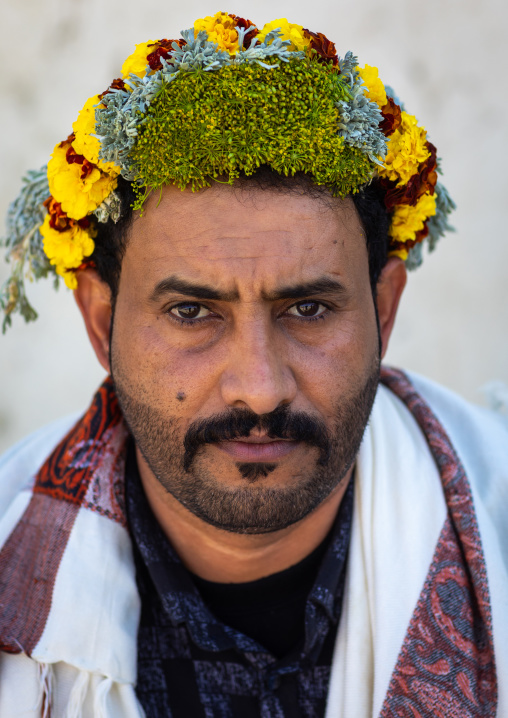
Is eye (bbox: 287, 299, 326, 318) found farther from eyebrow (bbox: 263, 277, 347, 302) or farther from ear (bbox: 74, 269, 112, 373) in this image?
ear (bbox: 74, 269, 112, 373)

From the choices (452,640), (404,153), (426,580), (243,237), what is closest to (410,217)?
(404,153)

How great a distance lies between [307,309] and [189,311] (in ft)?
1.07

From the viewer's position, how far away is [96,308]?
2.24 metres

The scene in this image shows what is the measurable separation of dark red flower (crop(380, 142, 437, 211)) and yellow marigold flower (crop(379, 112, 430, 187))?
24 millimetres

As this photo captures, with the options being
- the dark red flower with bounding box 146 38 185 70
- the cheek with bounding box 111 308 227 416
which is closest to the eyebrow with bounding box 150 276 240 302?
the cheek with bounding box 111 308 227 416

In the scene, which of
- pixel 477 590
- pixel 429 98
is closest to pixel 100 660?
pixel 477 590

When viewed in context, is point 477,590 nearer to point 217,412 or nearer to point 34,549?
point 217,412

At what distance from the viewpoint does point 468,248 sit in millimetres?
4027

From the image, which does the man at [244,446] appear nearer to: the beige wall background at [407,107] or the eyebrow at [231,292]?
the eyebrow at [231,292]

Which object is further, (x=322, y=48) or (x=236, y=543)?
(x=236, y=543)

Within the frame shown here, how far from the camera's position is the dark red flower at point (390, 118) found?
1.91 meters

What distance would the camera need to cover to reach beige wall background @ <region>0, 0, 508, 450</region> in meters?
3.75

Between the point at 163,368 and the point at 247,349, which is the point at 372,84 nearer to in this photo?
the point at 247,349

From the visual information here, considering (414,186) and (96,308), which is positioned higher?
(414,186)
